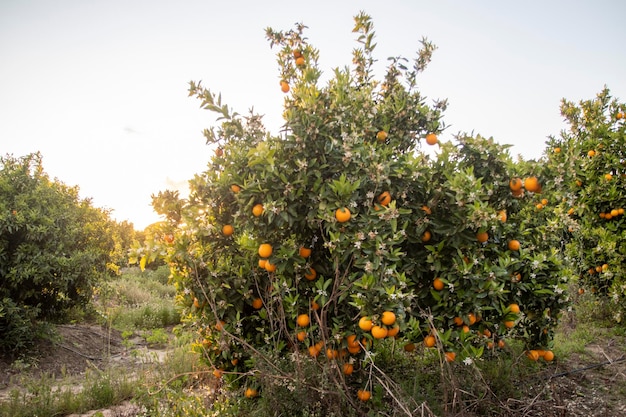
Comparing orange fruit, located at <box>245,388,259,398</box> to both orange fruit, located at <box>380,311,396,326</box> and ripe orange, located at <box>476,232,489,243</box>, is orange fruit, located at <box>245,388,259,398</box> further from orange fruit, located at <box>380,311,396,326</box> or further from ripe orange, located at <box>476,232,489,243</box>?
ripe orange, located at <box>476,232,489,243</box>

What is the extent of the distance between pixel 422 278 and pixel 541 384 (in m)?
1.48

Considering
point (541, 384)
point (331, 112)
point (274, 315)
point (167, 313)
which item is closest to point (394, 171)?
point (331, 112)

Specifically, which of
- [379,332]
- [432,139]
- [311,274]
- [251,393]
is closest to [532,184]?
[432,139]

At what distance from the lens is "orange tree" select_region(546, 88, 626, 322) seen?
5.74 meters

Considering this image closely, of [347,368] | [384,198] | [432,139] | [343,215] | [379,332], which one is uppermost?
[432,139]

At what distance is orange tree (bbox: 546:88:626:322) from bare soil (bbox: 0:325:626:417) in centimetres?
103

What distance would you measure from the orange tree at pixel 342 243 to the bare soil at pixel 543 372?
487mm

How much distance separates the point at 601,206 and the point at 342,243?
16.7ft

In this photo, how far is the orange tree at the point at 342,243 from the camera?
2818 millimetres

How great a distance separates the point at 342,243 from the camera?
2.80 m

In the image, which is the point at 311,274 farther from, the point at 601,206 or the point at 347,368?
the point at 601,206

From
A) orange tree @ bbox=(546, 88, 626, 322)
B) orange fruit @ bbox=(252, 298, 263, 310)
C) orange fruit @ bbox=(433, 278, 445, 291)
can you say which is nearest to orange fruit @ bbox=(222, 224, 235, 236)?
orange fruit @ bbox=(252, 298, 263, 310)

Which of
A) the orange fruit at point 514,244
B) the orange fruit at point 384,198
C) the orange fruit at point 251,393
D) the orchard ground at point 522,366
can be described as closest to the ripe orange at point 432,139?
the orange fruit at point 384,198

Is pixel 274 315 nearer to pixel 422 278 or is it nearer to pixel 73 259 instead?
pixel 422 278
